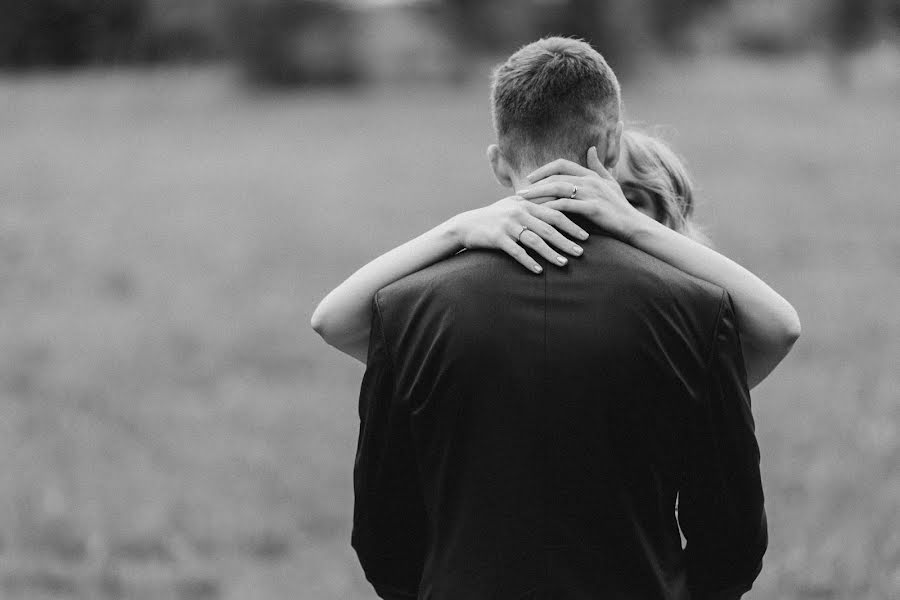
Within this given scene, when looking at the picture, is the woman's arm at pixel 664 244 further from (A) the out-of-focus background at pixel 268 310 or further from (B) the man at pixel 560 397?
(A) the out-of-focus background at pixel 268 310

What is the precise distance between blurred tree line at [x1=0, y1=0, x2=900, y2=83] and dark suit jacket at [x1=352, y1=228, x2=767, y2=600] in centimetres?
3612

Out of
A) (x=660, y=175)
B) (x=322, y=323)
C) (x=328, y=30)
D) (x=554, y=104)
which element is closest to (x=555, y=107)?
(x=554, y=104)

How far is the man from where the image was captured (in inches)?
75.6

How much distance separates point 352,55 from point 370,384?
119 feet

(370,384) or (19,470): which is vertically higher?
(370,384)

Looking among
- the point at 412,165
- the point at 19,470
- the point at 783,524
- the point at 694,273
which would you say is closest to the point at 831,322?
the point at 783,524

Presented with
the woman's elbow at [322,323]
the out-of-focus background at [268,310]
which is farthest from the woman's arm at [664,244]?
the out-of-focus background at [268,310]

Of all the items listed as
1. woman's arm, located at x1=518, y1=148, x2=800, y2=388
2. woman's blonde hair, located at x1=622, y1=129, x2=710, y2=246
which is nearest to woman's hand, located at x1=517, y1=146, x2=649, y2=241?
woman's arm, located at x1=518, y1=148, x2=800, y2=388

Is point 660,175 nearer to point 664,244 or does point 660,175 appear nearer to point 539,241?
point 664,244

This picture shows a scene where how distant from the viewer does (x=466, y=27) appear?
39281mm

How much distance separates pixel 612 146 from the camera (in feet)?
7.11

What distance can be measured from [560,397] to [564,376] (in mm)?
42

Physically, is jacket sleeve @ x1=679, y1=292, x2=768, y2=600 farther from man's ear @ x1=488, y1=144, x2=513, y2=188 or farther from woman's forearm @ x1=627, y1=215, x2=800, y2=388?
man's ear @ x1=488, y1=144, x2=513, y2=188

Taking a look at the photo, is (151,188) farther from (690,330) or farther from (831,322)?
(690,330)
